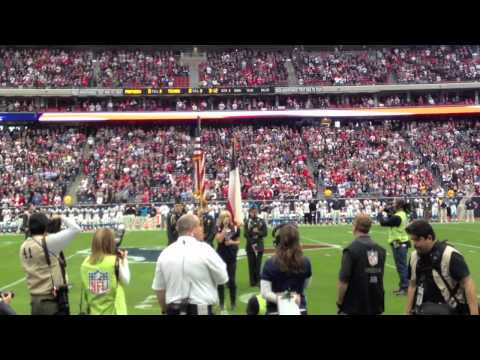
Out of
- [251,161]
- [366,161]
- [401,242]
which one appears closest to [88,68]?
[251,161]

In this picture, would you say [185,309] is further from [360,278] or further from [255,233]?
[255,233]

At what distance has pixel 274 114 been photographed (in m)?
50.0

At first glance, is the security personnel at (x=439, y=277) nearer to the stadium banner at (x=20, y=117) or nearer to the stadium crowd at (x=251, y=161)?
the stadium crowd at (x=251, y=161)

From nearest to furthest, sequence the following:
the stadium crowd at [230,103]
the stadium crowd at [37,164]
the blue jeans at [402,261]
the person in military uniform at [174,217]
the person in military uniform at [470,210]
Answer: the blue jeans at [402,261] → the person in military uniform at [174,217] → the person in military uniform at [470,210] → the stadium crowd at [37,164] → the stadium crowd at [230,103]

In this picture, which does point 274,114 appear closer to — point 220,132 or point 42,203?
point 220,132

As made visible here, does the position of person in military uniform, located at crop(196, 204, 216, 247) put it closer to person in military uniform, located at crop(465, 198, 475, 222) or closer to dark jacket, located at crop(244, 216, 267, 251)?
dark jacket, located at crop(244, 216, 267, 251)

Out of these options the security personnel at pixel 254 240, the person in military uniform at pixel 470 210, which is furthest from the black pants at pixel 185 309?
the person in military uniform at pixel 470 210

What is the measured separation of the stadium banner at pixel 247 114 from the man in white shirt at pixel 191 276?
4332 centimetres

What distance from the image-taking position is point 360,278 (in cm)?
696

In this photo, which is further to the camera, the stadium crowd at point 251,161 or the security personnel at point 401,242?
the stadium crowd at point 251,161

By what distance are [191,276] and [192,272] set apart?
0.14 feet

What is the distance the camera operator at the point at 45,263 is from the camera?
664cm
